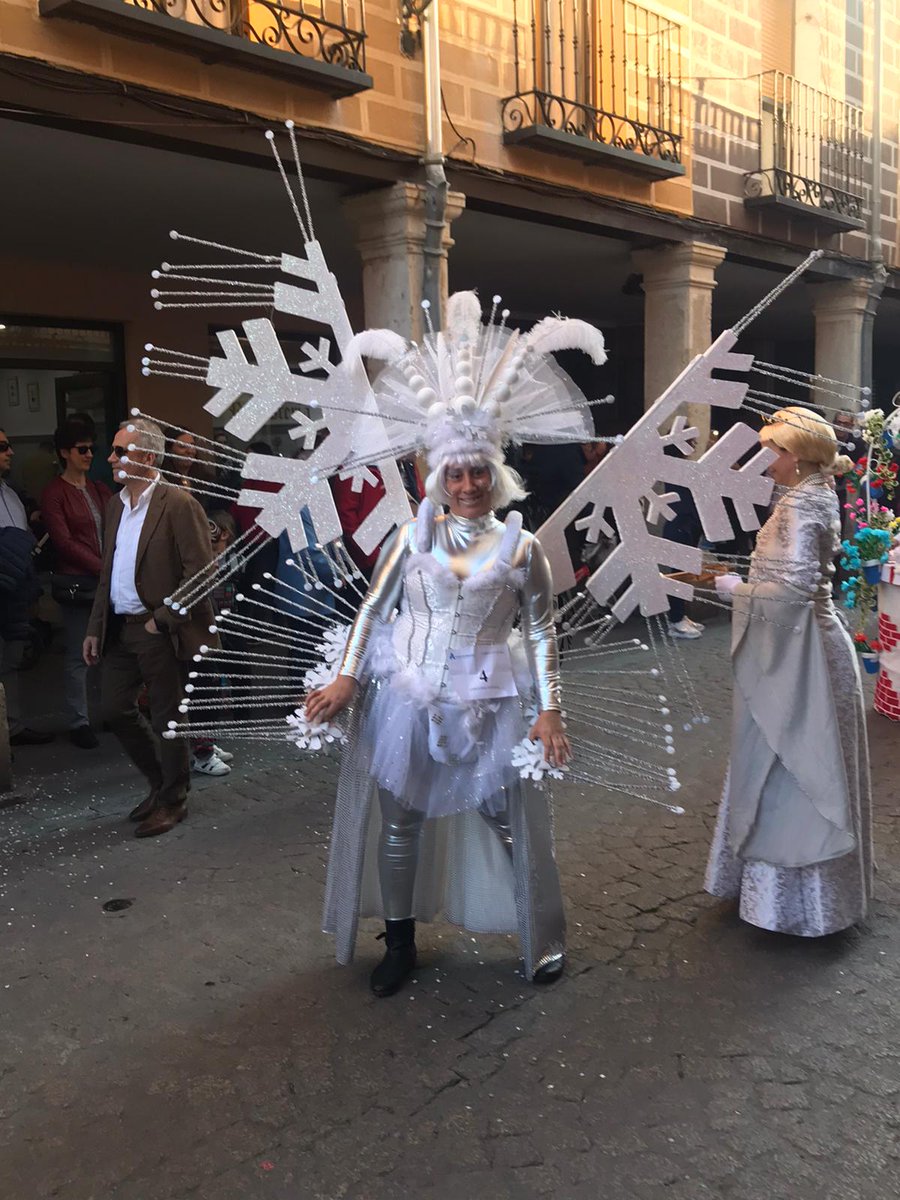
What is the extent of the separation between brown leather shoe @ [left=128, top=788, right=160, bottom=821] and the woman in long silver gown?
1.66 m

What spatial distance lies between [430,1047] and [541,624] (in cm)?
118

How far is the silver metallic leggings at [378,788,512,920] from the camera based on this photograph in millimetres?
3010

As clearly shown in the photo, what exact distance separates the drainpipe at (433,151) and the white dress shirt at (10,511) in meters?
2.87

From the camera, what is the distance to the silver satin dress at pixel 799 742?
10.7 ft

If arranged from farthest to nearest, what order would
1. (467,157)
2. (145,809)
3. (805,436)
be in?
(467,157)
(145,809)
(805,436)

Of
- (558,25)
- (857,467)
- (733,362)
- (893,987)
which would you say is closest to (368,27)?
(558,25)

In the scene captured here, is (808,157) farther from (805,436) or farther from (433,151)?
Answer: (805,436)

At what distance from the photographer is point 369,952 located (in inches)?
130

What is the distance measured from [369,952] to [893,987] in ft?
5.21

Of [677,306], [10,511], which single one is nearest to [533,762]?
[10,511]

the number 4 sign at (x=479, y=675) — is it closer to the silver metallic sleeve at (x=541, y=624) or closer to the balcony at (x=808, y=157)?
the silver metallic sleeve at (x=541, y=624)

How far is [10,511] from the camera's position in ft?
17.7

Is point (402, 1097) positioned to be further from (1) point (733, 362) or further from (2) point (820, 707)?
(1) point (733, 362)

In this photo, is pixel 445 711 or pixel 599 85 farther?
pixel 599 85
